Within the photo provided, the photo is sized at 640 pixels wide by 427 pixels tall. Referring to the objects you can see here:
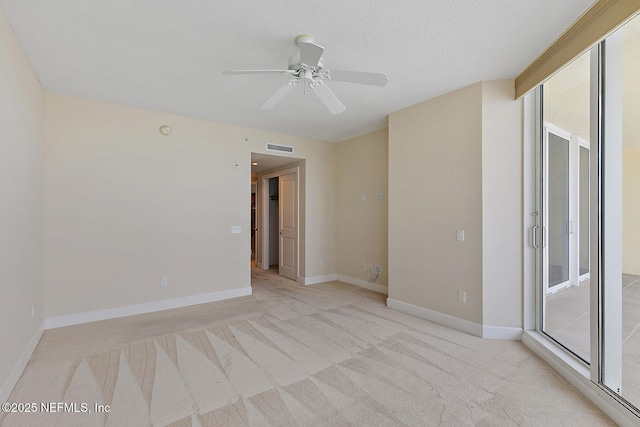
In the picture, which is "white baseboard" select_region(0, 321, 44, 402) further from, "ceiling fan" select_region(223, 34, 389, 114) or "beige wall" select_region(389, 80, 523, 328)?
"beige wall" select_region(389, 80, 523, 328)

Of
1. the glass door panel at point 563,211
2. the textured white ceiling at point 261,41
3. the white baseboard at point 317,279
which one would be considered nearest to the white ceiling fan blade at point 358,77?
the textured white ceiling at point 261,41

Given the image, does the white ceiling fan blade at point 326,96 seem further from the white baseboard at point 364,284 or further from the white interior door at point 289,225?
the white baseboard at point 364,284

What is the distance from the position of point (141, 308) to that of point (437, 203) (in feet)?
13.7

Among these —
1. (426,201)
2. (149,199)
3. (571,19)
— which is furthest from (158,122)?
(571,19)

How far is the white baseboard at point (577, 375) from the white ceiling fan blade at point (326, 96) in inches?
115

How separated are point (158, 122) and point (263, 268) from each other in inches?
158

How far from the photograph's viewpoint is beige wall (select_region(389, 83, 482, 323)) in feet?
10.2

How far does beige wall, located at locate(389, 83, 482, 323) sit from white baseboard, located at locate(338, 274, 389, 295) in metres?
0.83

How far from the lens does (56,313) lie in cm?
331

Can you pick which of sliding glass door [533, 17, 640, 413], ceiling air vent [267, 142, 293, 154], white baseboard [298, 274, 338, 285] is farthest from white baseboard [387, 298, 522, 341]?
ceiling air vent [267, 142, 293, 154]

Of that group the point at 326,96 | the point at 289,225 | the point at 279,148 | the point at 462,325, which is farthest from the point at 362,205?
the point at 326,96

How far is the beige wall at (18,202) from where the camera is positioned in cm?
202

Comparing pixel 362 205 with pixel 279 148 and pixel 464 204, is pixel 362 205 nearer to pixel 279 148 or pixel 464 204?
pixel 279 148

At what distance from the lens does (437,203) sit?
11.4 feet
